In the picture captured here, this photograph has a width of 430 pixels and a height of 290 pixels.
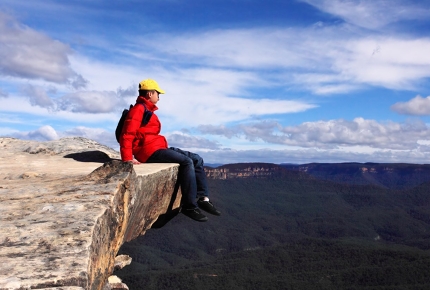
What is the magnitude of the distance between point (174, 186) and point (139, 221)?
1826 millimetres

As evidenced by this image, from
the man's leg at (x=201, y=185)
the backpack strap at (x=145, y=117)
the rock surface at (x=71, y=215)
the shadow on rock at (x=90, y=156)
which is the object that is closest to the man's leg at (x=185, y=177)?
the rock surface at (x=71, y=215)

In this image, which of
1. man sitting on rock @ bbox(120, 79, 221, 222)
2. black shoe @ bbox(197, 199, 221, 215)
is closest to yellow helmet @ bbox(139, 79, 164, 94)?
man sitting on rock @ bbox(120, 79, 221, 222)

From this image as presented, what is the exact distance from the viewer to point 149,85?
12.1m

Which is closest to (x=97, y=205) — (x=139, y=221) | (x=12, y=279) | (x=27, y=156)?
(x=12, y=279)

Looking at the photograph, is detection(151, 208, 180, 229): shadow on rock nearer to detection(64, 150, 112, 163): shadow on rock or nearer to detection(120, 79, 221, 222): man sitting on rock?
detection(120, 79, 221, 222): man sitting on rock

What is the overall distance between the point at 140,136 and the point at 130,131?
65cm

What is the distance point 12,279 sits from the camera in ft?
16.6

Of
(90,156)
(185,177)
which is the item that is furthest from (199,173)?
(90,156)

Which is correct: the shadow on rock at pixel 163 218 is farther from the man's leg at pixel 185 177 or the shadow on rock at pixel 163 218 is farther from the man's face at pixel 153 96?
the man's face at pixel 153 96

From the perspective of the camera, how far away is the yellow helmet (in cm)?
1211

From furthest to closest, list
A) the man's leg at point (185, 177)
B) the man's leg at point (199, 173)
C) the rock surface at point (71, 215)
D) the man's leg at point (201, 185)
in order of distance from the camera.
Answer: the man's leg at point (199, 173), the man's leg at point (201, 185), the man's leg at point (185, 177), the rock surface at point (71, 215)

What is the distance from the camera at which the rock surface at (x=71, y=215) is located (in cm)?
538

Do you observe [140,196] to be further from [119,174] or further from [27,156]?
[27,156]

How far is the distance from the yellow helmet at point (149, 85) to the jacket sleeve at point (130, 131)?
2.36ft
